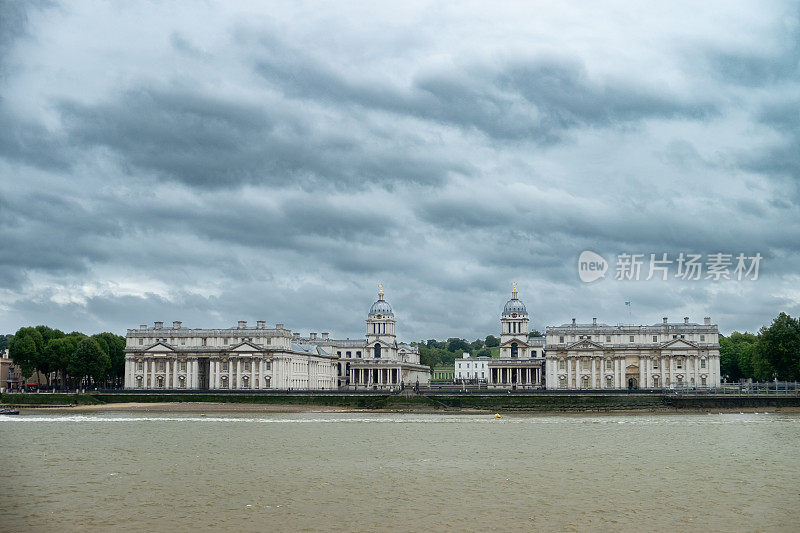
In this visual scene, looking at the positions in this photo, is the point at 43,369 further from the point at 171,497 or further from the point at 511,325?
the point at 171,497

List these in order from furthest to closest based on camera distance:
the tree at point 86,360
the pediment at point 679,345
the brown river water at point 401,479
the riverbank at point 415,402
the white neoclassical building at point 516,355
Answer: the white neoclassical building at point 516,355
the pediment at point 679,345
the tree at point 86,360
the riverbank at point 415,402
the brown river water at point 401,479

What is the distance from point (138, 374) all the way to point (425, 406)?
57.4 meters

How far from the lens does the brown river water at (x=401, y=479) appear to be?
1206 inches

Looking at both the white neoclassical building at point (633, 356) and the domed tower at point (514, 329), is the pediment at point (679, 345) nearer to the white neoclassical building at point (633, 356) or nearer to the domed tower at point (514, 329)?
the white neoclassical building at point (633, 356)

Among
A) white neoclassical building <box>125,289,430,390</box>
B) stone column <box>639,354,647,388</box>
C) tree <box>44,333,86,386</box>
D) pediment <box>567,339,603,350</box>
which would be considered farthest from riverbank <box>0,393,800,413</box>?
pediment <box>567,339,603,350</box>

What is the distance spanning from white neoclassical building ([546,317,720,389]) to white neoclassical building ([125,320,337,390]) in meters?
41.6

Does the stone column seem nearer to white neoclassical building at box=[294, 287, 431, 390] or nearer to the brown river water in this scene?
white neoclassical building at box=[294, 287, 431, 390]

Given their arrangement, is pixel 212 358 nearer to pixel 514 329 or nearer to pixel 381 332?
pixel 381 332

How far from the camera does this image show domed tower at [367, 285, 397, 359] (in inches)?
6373

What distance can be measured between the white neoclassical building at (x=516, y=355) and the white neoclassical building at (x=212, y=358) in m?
33.6

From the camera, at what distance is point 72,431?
224 ft

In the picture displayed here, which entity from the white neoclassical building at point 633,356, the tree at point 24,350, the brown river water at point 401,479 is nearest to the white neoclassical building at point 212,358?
the tree at point 24,350

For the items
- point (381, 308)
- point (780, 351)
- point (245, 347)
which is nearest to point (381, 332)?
point (381, 308)

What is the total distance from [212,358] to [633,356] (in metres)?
65.5
